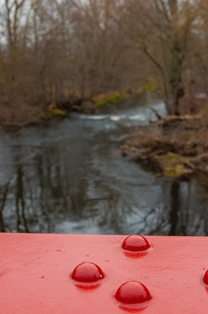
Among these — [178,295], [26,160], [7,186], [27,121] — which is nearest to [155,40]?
[27,121]

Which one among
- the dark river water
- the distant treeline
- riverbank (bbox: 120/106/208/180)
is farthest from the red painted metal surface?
the distant treeline

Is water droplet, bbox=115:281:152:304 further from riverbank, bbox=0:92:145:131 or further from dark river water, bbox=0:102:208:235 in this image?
riverbank, bbox=0:92:145:131

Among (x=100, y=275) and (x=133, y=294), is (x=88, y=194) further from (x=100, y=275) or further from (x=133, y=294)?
(x=133, y=294)

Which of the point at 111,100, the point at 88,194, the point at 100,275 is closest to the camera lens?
the point at 100,275

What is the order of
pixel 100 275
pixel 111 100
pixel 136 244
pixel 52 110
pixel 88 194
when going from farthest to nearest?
pixel 111 100 < pixel 52 110 < pixel 88 194 < pixel 136 244 < pixel 100 275

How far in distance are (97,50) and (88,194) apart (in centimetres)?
2348

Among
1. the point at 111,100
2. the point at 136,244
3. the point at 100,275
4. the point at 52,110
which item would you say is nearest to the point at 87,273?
the point at 100,275

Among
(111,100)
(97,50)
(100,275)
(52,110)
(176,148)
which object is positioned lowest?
(176,148)

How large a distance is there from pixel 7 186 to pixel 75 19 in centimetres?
2200

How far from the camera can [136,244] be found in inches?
45.0

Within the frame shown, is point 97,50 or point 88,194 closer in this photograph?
point 88,194

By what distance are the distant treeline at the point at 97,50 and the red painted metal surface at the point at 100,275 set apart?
548 inches

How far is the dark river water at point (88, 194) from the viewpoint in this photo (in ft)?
27.2

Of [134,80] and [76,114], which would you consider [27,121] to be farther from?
[134,80]
